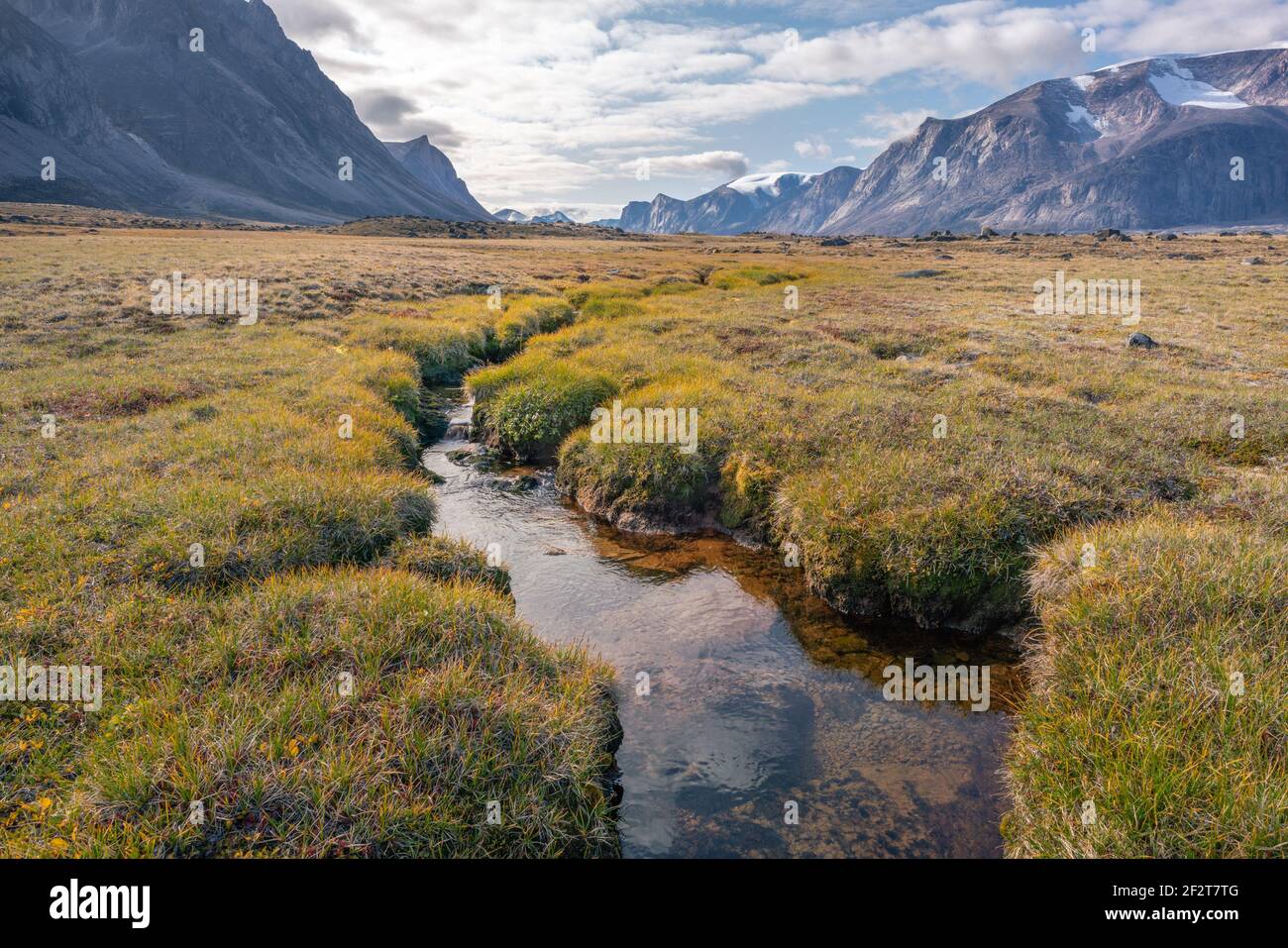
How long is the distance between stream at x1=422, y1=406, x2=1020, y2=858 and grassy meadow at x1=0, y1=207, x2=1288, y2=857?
0.70 m

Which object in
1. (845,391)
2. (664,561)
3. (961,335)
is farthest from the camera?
(961,335)

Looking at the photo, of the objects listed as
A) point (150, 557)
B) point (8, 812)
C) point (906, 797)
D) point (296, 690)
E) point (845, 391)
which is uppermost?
point (845, 391)

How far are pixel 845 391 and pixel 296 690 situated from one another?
1766cm

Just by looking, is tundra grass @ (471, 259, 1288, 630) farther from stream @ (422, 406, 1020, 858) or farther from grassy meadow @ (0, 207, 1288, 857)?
stream @ (422, 406, 1020, 858)

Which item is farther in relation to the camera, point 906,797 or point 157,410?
point 157,410

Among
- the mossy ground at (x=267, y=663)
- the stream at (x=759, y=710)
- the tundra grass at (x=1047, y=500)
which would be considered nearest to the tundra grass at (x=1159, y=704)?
the tundra grass at (x=1047, y=500)

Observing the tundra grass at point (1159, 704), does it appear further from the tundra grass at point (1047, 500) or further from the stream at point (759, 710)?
the stream at point (759, 710)

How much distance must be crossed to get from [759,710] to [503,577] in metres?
5.79

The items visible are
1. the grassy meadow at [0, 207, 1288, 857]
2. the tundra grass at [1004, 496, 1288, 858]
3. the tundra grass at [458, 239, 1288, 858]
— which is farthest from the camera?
the tundra grass at [458, 239, 1288, 858]

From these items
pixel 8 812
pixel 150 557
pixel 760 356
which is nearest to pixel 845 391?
pixel 760 356

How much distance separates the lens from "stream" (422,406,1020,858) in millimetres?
7891

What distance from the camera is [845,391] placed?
20562mm

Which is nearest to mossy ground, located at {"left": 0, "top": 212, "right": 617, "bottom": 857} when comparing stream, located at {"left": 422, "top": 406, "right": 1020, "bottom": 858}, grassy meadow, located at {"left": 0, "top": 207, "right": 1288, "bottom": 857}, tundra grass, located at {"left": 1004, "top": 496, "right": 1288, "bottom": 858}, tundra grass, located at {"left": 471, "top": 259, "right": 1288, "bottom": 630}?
grassy meadow, located at {"left": 0, "top": 207, "right": 1288, "bottom": 857}
